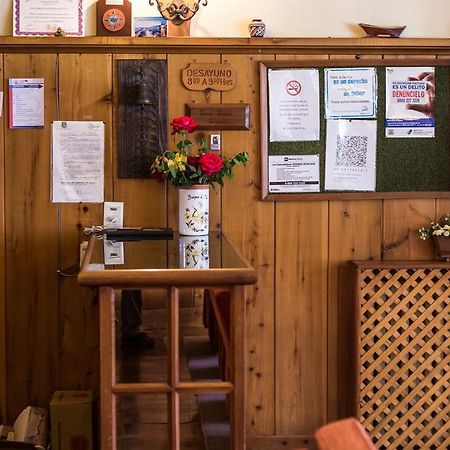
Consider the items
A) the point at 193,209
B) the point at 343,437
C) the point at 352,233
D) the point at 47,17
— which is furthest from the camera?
the point at 352,233

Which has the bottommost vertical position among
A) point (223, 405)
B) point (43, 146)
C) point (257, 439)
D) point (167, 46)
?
point (257, 439)

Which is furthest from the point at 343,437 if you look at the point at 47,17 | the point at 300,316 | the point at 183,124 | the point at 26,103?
the point at 47,17

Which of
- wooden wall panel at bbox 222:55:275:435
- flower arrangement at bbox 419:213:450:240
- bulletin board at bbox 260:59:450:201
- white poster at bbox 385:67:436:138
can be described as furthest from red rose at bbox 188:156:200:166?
flower arrangement at bbox 419:213:450:240

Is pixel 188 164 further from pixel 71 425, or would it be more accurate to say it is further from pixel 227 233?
pixel 71 425

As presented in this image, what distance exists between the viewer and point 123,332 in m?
1.97

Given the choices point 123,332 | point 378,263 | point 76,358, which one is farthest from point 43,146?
point 378,263

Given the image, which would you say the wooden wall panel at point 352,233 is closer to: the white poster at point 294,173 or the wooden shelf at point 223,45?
the white poster at point 294,173

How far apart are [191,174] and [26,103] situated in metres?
0.74

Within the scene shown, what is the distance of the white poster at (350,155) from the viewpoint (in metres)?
2.77

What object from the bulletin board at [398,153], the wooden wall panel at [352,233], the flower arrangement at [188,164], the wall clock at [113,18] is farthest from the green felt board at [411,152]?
the wall clock at [113,18]

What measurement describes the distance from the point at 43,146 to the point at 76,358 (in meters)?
0.88

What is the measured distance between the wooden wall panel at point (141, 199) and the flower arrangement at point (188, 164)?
12cm

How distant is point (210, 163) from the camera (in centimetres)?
254

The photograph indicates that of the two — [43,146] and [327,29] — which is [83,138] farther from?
[327,29]
